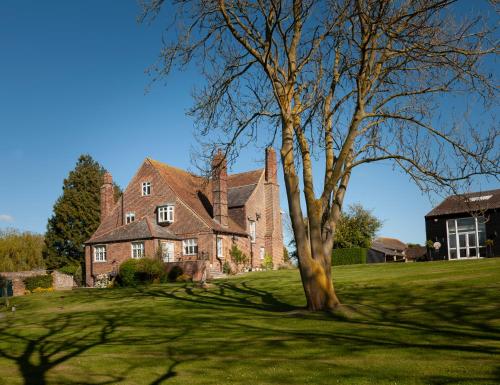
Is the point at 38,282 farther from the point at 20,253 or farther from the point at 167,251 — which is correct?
the point at 20,253

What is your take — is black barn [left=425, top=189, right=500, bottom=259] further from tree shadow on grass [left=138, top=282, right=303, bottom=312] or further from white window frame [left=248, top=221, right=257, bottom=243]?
tree shadow on grass [left=138, top=282, right=303, bottom=312]

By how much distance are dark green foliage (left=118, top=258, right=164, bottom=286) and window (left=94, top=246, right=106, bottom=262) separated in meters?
9.87

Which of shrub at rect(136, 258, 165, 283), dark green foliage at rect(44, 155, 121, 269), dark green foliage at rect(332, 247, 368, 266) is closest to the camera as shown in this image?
shrub at rect(136, 258, 165, 283)

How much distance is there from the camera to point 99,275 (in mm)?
43375

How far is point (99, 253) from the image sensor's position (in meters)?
44.6

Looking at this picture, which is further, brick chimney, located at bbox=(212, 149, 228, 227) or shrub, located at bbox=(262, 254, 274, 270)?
shrub, located at bbox=(262, 254, 274, 270)

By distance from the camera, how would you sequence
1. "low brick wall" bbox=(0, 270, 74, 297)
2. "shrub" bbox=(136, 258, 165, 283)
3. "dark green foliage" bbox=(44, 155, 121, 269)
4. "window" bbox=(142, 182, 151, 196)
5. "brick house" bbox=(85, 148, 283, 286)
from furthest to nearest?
"dark green foliage" bbox=(44, 155, 121, 269) < "window" bbox=(142, 182, 151, 196) < "brick house" bbox=(85, 148, 283, 286) < "low brick wall" bbox=(0, 270, 74, 297) < "shrub" bbox=(136, 258, 165, 283)

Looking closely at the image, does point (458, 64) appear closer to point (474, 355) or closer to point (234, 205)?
point (474, 355)

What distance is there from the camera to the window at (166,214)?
44969 mm

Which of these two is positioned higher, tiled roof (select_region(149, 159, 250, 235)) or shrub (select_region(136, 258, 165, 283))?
tiled roof (select_region(149, 159, 250, 235))

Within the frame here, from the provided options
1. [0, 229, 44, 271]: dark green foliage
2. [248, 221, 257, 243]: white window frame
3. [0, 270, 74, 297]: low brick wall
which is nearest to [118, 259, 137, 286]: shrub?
[0, 270, 74, 297]: low brick wall

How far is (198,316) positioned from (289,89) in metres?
8.00

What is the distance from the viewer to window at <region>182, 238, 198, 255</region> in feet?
142

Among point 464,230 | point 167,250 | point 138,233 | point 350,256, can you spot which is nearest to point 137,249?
point 138,233
